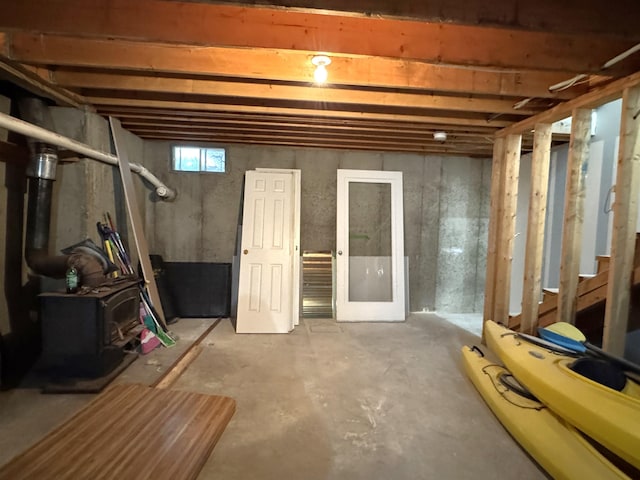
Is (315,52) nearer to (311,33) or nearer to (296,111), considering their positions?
(311,33)

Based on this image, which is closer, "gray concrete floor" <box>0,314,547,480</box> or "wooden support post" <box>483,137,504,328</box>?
"gray concrete floor" <box>0,314,547,480</box>

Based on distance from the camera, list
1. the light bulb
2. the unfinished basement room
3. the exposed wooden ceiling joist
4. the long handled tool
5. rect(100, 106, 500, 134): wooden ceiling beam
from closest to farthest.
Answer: the exposed wooden ceiling joist → the unfinished basement room → the long handled tool → the light bulb → rect(100, 106, 500, 134): wooden ceiling beam

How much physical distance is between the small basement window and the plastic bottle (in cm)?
224

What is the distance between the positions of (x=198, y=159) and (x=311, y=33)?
9.74 ft

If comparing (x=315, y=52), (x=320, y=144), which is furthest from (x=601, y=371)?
(x=320, y=144)

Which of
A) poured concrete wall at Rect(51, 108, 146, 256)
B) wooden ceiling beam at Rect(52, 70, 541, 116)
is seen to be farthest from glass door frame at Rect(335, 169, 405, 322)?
poured concrete wall at Rect(51, 108, 146, 256)

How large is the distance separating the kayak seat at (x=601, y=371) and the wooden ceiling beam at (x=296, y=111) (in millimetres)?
2204

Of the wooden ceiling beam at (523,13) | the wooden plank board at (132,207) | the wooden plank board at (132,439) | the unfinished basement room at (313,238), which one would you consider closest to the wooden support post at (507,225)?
the unfinished basement room at (313,238)

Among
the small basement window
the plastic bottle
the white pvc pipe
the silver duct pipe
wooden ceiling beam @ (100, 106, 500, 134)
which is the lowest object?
the plastic bottle

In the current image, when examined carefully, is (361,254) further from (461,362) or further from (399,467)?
(399,467)

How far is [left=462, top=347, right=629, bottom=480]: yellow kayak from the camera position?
1540mm

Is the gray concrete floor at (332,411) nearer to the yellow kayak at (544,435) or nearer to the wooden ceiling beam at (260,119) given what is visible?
the yellow kayak at (544,435)

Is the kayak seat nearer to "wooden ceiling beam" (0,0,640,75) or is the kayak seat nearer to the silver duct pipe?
"wooden ceiling beam" (0,0,640,75)

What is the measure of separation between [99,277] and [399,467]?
2.53 meters
